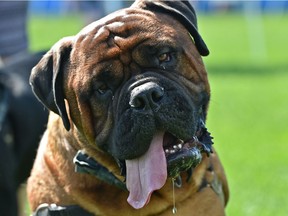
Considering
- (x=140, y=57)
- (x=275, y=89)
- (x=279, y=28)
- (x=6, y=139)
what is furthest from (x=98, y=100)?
(x=279, y=28)

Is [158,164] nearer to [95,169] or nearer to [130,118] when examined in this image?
[130,118]

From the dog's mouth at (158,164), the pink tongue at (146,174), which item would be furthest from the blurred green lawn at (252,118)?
the pink tongue at (146,174)

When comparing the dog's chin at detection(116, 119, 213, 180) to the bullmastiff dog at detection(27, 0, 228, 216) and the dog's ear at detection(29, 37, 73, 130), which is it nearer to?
the bullmastiff dog at detection(27, 0, 228, 216)

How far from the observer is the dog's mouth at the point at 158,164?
3.85 metres

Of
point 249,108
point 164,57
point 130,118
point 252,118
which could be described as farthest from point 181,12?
point 249,108

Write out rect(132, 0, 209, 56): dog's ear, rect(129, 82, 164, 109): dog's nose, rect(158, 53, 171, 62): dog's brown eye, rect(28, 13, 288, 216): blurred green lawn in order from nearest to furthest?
rect(129, 82, 164, 109): dog's nose
rect(158, 53, 171, 62): dog's brown eye
rect(132, 0, 209, 56): dog's ear
rect(28, 13, 288, 216): blurred green lawn

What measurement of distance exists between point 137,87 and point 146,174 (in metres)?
0.41

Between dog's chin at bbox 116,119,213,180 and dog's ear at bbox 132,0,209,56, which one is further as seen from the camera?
dog's ear at bbox 132,0,209,56

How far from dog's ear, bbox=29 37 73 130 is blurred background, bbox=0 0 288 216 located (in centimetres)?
141

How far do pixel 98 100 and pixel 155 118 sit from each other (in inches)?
14.3

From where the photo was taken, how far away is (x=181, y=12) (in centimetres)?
421

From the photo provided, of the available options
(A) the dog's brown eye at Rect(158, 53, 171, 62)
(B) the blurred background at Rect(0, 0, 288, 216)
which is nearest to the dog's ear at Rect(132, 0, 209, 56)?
(A) the dog's brown eye at Rect(158, 53, 171, 62)

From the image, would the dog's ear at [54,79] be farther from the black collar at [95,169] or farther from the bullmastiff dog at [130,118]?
the black collar at [95,169]

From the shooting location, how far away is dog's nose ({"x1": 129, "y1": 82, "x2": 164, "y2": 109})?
378 centimetres
